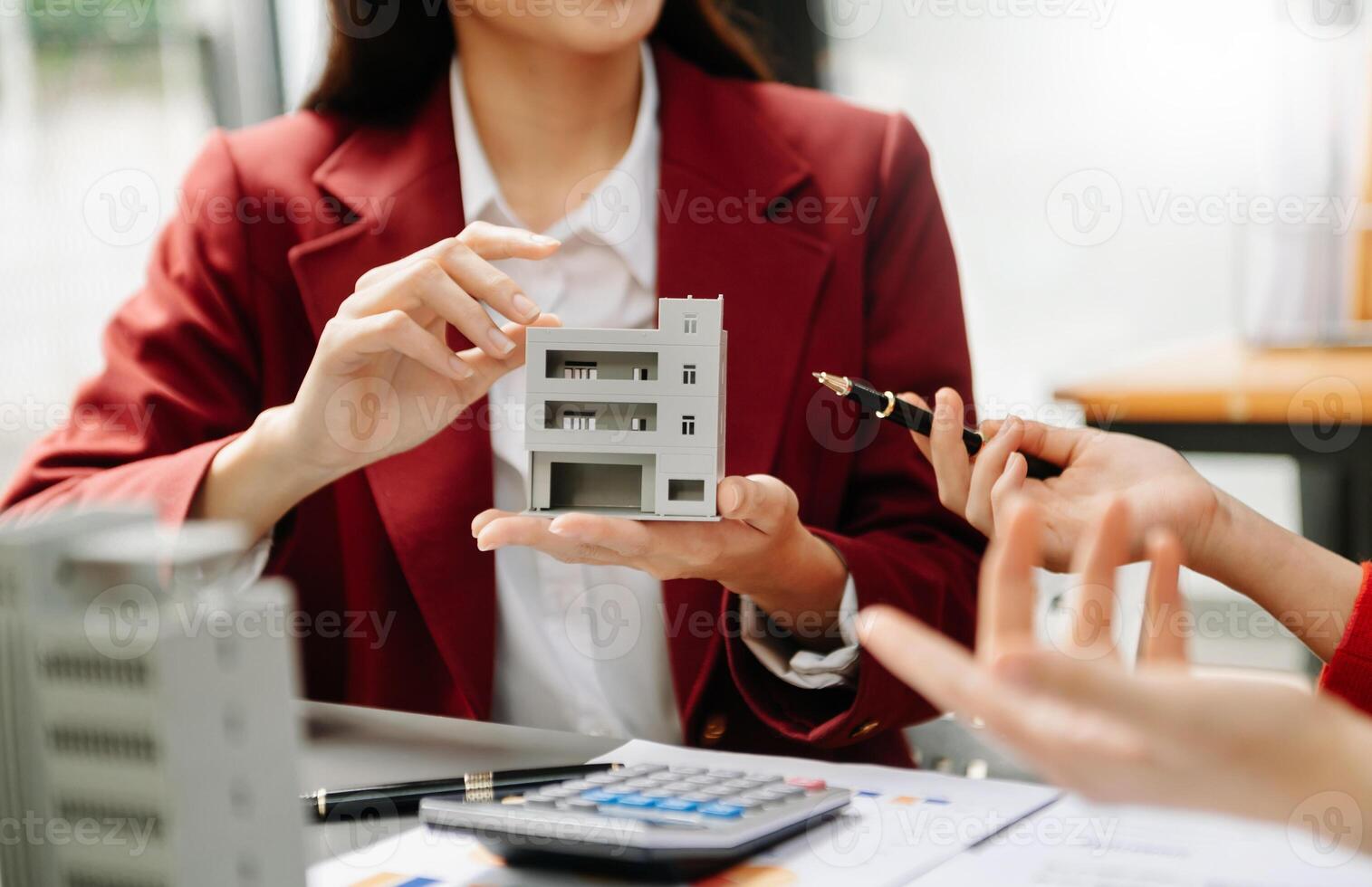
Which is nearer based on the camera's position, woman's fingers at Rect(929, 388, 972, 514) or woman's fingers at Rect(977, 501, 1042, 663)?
woman's fingers at Rect(977, 501, 1042, 663)

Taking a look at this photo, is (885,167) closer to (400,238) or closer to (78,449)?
(400,238)

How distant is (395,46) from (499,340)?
1.60 feet

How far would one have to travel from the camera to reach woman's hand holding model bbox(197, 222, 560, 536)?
2.88ft

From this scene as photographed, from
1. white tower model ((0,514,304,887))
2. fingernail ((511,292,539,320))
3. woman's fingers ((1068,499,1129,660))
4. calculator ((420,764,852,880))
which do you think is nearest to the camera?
white tower model ((0,514,304,887))

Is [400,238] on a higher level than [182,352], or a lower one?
higher

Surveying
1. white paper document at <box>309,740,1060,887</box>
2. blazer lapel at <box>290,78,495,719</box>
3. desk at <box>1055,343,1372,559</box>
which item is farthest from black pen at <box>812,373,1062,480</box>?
desk at <box>1055,343,1372,559</box>

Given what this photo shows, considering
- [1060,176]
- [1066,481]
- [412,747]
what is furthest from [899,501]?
[1060,176]

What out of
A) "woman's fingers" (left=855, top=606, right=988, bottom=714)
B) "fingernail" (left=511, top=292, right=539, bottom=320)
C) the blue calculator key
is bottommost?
the blue calculator key

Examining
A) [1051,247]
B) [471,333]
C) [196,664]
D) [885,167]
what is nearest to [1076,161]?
[1051,247]

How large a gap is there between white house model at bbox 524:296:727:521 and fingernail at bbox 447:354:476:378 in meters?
0.09

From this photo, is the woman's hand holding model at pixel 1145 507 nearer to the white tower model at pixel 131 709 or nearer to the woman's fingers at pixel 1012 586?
the woman's fingers at pixel 1012 586

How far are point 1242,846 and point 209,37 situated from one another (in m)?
2.45

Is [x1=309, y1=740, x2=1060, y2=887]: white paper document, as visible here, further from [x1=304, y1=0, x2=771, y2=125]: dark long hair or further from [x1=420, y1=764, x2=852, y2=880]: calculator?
[x1=304, y1=0, x2=771, y2=125]: dark long hair

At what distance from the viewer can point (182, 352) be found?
3.78 ft
